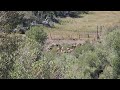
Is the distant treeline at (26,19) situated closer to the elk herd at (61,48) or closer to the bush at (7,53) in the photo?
the bush at (7,53)

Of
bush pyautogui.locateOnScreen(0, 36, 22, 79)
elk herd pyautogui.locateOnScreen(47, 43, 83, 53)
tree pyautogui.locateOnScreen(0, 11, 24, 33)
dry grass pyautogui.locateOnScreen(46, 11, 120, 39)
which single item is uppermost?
tree pyautogui.locateOnScreen(0, 11, 24, 33)

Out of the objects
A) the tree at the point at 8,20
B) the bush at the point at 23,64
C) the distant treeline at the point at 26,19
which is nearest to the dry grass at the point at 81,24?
the distant treeline at the point at 26,19

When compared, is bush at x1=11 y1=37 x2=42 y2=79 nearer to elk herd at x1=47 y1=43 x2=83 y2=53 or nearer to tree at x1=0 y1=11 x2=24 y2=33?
tree at x1=0 y1=11 x2=24 y2=33

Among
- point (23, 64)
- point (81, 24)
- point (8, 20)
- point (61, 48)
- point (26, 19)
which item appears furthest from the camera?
point (81, 24)

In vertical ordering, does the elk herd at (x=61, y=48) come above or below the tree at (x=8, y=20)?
below

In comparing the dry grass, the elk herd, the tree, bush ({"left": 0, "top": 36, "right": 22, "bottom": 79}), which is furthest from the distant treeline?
the elk herd

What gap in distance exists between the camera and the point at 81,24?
5209cm

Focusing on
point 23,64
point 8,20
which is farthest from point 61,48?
point 8,20

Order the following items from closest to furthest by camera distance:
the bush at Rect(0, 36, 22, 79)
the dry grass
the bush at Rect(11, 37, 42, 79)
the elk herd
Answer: the bush at Rect(0, 36, 22, 79), the bush at Rect(11, 37, 42, 79), the elk herd, the dry grass

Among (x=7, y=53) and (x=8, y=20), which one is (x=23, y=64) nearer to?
(x=7, y=53)

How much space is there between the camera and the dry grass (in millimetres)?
45438

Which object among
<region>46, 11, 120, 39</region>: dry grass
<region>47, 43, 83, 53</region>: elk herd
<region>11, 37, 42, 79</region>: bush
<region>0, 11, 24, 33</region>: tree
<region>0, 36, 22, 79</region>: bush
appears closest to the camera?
<region>0, 11, 24, 33</region>: tree

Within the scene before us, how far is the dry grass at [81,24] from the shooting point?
45.4 meters
